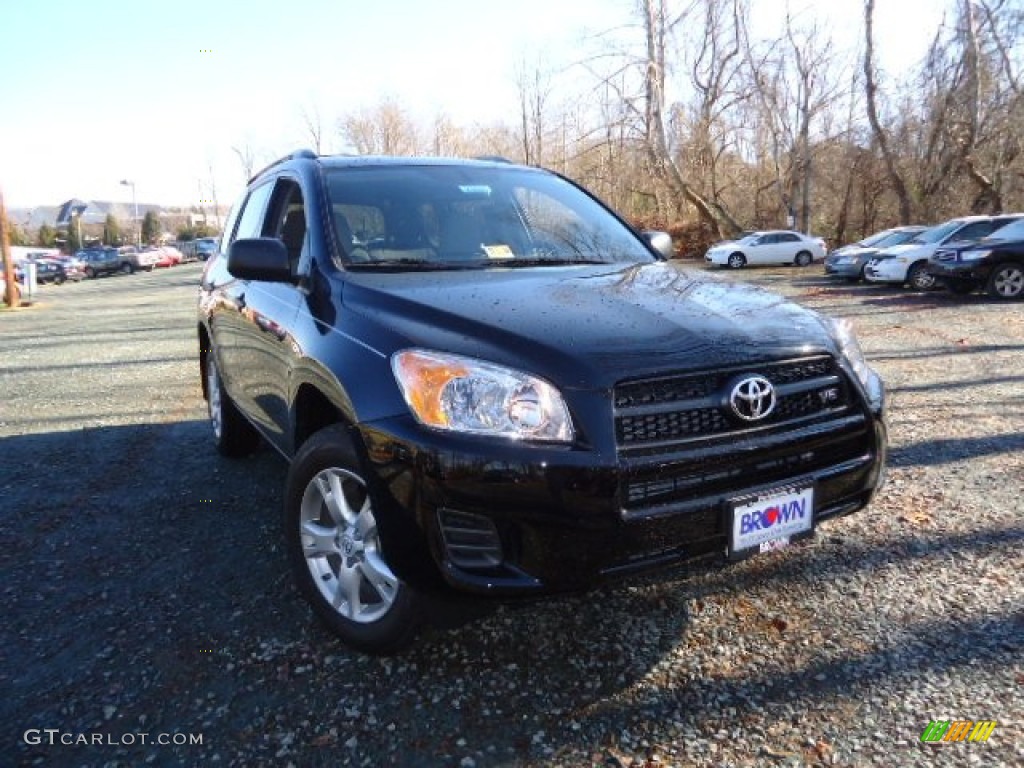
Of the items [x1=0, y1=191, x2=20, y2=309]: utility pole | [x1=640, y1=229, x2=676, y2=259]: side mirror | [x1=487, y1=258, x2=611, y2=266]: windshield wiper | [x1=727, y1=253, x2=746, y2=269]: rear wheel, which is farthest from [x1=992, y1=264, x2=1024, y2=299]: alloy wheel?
[x1=0, y1=191, x2=20, y2=309]: utility pole

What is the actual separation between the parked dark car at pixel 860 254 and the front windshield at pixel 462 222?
16.5m

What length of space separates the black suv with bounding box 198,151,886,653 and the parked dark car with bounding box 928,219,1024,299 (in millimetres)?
12203

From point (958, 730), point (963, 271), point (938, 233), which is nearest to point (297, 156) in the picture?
point (958, 730)

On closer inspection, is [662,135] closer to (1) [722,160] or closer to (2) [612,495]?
(1) [722,160]

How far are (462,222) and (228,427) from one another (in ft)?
7.90

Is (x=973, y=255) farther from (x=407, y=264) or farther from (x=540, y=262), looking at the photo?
(x=407, y=264)

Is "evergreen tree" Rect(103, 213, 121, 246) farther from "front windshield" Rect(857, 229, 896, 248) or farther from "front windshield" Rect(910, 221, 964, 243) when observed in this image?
"front windshield" Rect(910, 221, 964, 243)

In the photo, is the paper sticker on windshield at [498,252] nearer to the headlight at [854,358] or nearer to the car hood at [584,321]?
the car hood at [584,321]

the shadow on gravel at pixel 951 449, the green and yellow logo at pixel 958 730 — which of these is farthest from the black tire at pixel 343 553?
the shadow on gravel at pixel 951 449

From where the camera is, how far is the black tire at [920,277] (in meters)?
15.5

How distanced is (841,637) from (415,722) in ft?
5.00

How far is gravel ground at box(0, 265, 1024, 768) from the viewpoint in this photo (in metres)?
2.13

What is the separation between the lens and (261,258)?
2889 millimetres

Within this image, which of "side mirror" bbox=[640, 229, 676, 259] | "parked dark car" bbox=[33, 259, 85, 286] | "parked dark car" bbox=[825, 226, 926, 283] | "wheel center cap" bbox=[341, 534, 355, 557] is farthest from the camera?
"parked dark car" bbox=[33, 259, 85, 286]
